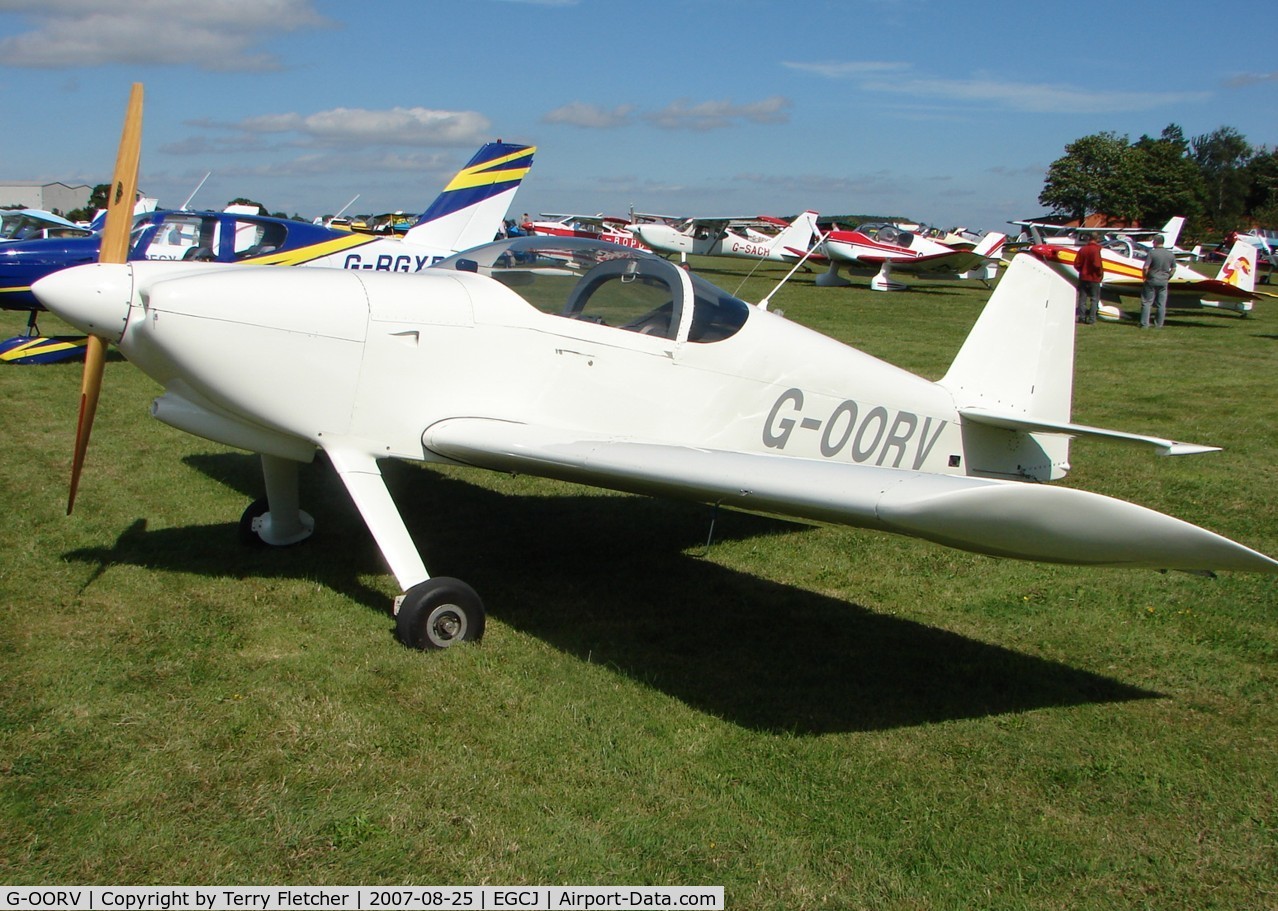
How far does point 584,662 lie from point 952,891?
1.93 meters

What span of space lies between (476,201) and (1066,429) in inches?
427

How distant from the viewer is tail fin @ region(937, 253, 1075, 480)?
6.16m

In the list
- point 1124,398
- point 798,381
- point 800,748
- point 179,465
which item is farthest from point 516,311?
point 1124,398

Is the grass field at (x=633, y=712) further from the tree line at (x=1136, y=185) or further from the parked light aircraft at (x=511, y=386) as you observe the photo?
the tree line at (x=1136, y=185)

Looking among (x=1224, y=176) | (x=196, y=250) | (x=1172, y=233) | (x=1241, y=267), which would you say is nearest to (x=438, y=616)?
(x=196, y=250)

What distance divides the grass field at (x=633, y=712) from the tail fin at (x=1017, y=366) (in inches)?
29.5

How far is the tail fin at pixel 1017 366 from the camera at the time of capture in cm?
616

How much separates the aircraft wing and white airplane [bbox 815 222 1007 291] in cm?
2439

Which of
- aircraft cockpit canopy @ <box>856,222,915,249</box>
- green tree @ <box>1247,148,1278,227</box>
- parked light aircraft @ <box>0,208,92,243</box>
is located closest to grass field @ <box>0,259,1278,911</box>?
parked light aircraft @ <box>0,208,92,243</box>

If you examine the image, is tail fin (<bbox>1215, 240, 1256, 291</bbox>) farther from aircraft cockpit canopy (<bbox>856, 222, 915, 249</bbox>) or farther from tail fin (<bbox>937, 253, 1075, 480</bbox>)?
tail fin (<bbox>937, 253, 1075, 480</bbox>)

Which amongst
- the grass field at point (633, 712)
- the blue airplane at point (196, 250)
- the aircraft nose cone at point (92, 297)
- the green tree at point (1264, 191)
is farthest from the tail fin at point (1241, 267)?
the green tree at point (1264, 191)

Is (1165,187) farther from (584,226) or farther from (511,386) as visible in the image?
(511,386)

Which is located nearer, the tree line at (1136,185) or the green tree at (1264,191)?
the green tree at (1264,191)

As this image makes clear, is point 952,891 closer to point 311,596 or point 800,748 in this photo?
point 800,748
